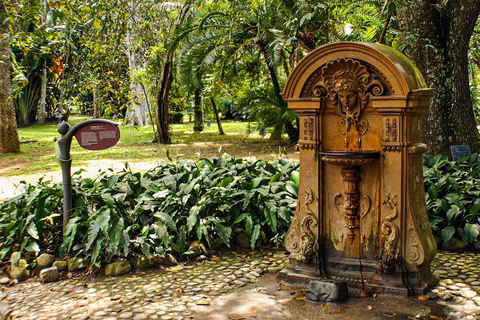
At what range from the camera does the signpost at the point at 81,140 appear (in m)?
5.21

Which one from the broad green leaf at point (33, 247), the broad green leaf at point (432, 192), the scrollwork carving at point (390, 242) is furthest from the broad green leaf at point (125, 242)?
the broad green leaf at point (432, 192)

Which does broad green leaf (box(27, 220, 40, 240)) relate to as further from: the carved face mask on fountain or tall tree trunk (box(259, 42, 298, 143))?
tall tree trunk (box(259, 42, 298, 143))

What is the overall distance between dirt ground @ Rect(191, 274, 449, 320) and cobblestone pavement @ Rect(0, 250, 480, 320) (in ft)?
0.05

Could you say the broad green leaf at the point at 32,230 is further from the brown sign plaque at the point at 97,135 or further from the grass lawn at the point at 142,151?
the grass lawn at the point at 142,151

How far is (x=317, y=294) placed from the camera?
4.20 metres

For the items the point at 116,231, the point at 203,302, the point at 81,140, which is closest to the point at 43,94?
the point at 81,140

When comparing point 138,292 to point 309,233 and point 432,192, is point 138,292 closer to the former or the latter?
point 309,233

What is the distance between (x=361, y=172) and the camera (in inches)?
178

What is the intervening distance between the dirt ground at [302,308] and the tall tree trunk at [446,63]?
159 inches

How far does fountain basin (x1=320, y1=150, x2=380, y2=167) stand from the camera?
429cm

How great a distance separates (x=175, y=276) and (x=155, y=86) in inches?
477

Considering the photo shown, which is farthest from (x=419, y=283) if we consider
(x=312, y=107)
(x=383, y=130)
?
(x=312, y=107)

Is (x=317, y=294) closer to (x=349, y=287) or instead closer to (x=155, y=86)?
(x=349, y=287)

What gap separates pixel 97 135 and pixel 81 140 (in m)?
0.17
